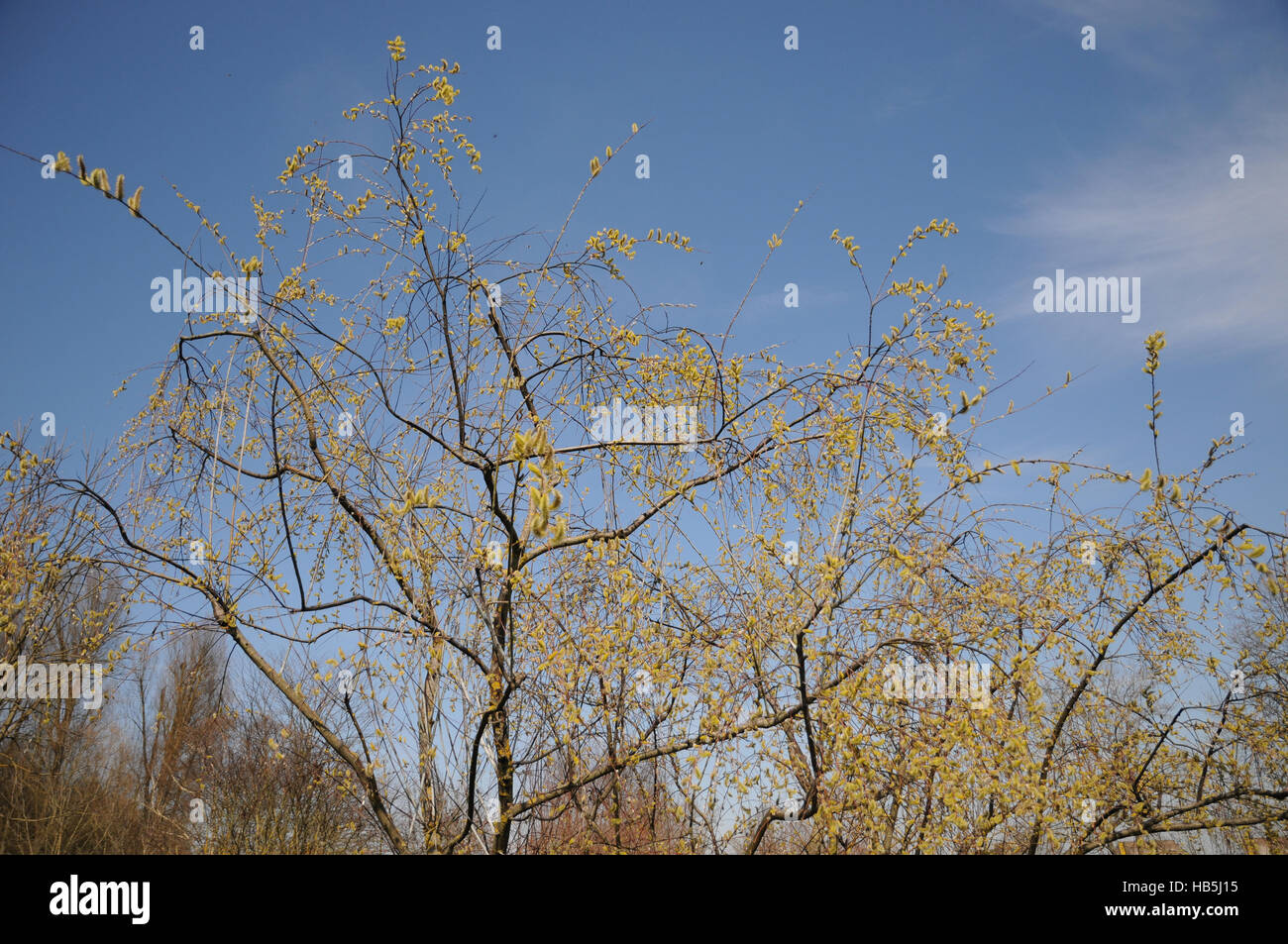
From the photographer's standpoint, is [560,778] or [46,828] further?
[46,828]

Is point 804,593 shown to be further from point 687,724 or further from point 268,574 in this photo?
point 268,574

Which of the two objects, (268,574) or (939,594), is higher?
(268,574)

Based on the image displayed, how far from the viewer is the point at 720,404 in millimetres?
4223

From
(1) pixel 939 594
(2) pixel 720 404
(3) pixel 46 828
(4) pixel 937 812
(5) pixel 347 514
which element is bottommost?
(3) pixel 46 828

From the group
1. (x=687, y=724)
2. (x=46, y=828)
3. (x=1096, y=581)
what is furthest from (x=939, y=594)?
(x=46, y=828)

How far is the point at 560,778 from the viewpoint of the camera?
4.25 meters

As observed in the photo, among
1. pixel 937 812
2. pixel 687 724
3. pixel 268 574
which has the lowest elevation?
pixel 937 812
